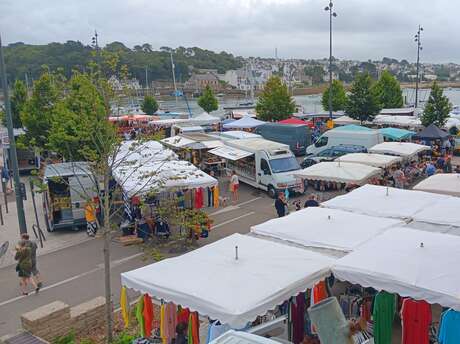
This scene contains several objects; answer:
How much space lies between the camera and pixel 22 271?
11.5 meters

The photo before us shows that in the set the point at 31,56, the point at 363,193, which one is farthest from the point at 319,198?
the point at 31,56

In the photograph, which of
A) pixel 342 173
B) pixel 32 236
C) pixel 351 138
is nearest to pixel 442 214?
pixel 342 173

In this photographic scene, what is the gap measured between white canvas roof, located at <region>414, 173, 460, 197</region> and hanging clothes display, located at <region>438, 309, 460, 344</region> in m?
8.18

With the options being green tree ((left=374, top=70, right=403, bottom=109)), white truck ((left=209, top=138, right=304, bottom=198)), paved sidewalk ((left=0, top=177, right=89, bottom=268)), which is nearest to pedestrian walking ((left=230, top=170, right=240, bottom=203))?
white truck ((left=209, top=138, right=304, bottom=198))

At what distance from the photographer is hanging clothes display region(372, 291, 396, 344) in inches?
300

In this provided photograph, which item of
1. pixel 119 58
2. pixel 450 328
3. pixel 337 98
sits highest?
pixel 119 58

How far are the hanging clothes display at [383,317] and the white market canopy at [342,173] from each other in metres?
9.65

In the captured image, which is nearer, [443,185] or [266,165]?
[443,185]

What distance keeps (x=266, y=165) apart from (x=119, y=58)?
1184cm

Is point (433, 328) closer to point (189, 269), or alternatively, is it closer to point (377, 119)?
point (189, 269)

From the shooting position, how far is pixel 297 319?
8.30 metres

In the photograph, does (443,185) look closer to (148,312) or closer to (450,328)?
(450,328)

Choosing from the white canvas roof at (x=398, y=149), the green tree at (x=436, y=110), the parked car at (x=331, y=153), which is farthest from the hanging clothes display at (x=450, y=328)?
the green tree at (x=436, y=110)

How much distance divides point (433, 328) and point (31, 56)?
60077 millimetres
